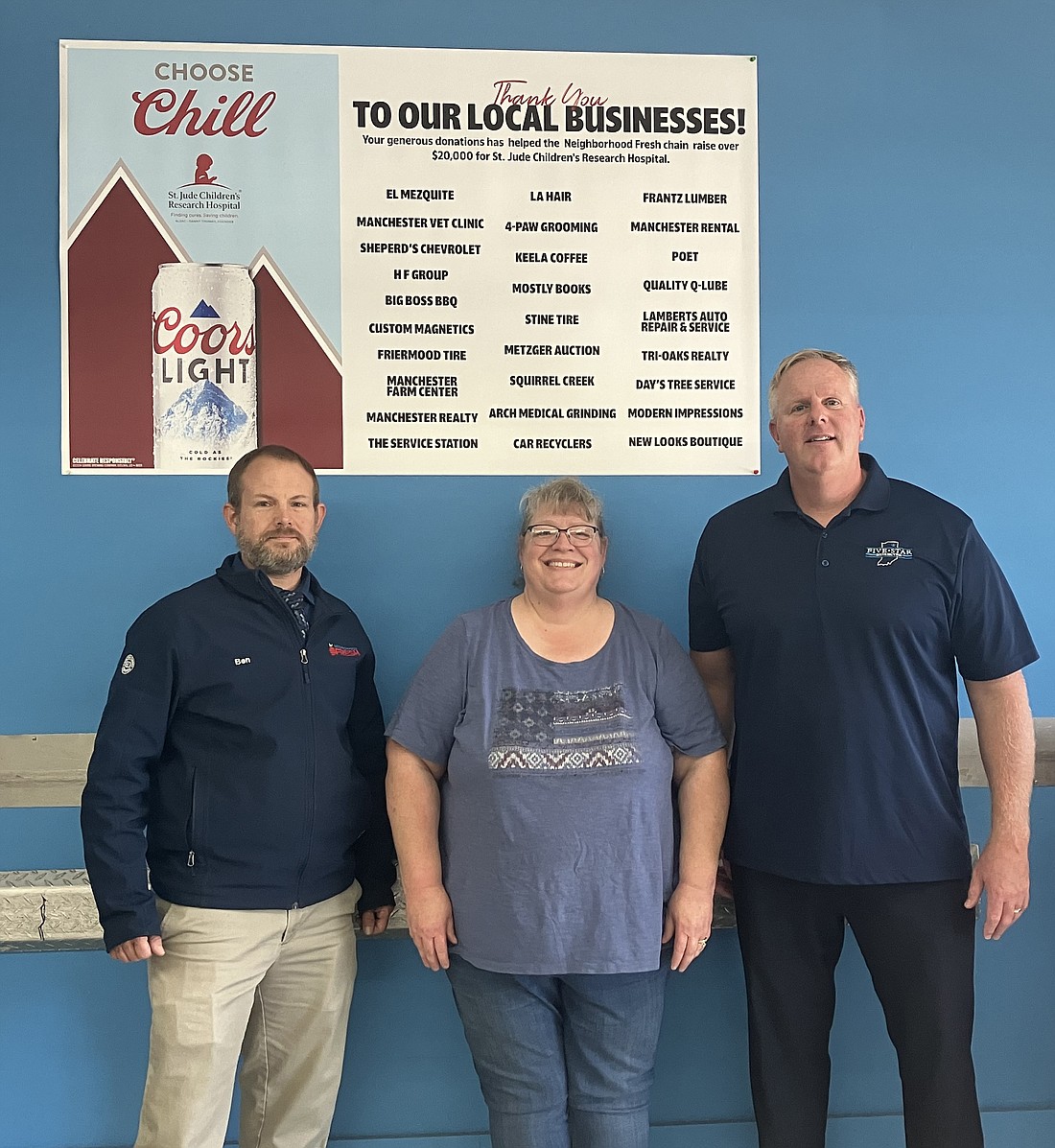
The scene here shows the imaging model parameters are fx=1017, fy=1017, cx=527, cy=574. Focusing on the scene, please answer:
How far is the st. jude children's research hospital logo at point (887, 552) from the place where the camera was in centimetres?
195

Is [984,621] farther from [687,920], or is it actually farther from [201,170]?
[201,170]

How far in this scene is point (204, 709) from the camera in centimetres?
198

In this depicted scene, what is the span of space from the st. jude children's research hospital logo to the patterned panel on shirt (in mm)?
549

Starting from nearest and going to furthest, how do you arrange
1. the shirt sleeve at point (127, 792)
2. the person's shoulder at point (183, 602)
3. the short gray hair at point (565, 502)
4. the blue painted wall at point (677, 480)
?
1. the shirt sleeve at point (127, 792)
2. the person's shoulder at point (183, 602)
3. the short gray hair at point (565, 502)
4. the blue painted wall at point (677, 480)

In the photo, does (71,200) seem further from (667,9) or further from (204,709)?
(667,9)

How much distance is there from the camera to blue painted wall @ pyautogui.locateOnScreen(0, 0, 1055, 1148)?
237cm

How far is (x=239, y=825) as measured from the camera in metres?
1.96

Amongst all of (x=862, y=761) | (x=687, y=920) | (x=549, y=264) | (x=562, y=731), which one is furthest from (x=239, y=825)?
(x=549, y=264)

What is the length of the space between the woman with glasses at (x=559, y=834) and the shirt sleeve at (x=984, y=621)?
52 cm

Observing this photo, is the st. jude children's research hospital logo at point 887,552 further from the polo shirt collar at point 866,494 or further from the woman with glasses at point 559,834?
the woman with glasses at point 559,834

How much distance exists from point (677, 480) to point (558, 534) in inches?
20.7

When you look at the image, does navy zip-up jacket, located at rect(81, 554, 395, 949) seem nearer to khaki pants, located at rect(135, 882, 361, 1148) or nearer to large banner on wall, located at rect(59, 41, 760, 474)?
khaki pants, located at rect(135, 882, 361, 1148)

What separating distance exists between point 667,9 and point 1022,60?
890 millimetres

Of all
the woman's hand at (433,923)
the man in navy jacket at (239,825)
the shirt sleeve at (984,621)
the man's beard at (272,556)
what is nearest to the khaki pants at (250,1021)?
the man in navy jacket at (239,825)
